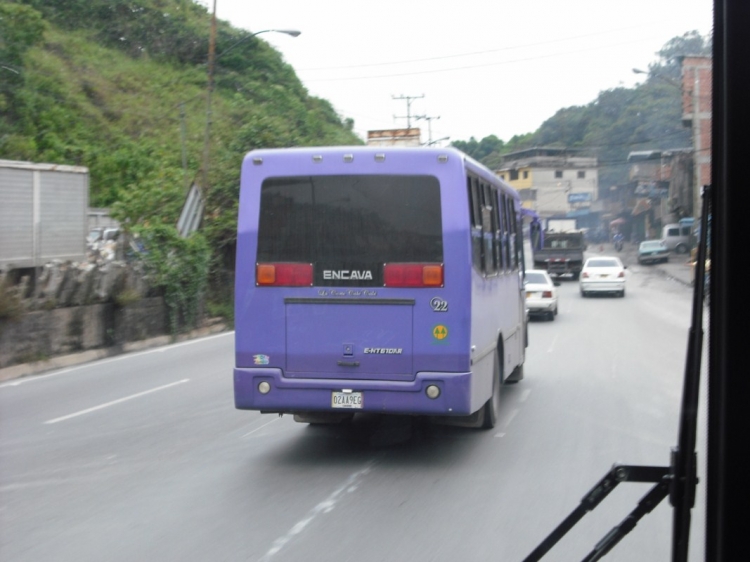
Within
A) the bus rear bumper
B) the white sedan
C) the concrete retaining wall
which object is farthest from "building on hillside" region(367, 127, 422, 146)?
the bus rear bumper

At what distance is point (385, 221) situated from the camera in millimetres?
8352

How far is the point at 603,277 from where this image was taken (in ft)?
104

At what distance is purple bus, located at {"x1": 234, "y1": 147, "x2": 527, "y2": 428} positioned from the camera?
321 inches

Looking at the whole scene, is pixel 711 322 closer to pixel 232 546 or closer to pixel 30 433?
pixel 232 546

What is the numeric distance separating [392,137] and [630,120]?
34.9 metres

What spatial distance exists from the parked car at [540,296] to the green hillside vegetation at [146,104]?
30.1ft

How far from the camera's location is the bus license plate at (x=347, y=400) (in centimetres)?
823

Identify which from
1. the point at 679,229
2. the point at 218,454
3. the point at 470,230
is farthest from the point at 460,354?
the point at 679,229

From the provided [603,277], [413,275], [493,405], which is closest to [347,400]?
[413,275]

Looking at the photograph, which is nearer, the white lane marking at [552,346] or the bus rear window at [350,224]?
the bus rear window at [350,224]

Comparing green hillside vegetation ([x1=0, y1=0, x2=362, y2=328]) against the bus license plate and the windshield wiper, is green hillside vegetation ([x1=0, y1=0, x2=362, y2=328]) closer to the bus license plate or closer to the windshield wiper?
the bus license plate

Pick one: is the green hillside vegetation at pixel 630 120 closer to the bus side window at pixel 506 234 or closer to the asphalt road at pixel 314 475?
the asphalt road at pixel 314 475

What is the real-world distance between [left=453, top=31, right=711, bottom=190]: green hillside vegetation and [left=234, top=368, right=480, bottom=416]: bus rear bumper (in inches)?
92.7

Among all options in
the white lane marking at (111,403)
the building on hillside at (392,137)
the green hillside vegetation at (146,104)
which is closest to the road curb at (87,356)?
the green hillside vegetation at (146,104)
